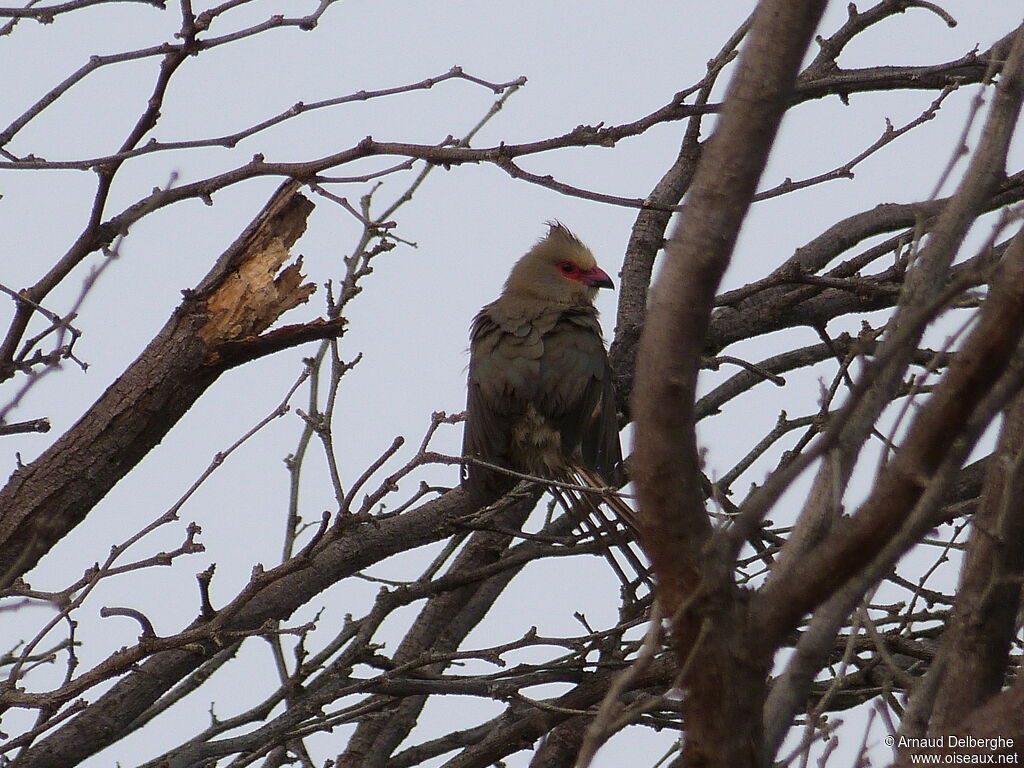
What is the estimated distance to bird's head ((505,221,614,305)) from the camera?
19.0ft

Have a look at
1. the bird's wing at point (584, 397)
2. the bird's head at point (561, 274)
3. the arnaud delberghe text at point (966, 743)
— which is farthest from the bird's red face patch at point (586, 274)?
the arnaud delberghe text at point (966, 743)

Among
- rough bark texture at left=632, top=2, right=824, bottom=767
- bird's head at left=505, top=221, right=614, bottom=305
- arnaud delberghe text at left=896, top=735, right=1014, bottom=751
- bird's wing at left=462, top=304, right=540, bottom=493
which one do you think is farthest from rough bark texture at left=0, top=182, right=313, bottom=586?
bird's head at left=505, top=221, right=614, bottom=305

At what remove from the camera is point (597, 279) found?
586cm

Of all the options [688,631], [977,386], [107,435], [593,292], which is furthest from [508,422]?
[977,386]

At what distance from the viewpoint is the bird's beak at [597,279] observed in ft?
19.2

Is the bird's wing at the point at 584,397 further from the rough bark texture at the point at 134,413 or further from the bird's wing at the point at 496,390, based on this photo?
the rough bark texture at the point at 134,413

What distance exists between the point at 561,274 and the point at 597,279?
17 cm

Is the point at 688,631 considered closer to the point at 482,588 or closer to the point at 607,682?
the point at 607,682

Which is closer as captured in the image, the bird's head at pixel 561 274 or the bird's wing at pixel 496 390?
the bird's wing at pixel 496 390

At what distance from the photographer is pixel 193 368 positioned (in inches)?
131

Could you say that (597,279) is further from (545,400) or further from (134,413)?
(134,413)

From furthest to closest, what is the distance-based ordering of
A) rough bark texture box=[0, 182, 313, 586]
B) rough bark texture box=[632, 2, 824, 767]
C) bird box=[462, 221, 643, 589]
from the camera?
bird box=[462, 221, 643, 589]
rough bark texture box=[0, 182, 313, 586]
rough bark texture box=[632, 2, 824, 767]

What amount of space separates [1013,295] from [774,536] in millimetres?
2455

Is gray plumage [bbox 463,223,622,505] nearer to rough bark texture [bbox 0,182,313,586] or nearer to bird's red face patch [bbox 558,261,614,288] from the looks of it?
bird's red face patch [bbox 558,261,614,288]
